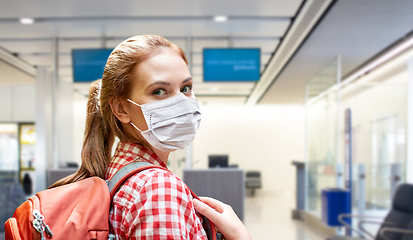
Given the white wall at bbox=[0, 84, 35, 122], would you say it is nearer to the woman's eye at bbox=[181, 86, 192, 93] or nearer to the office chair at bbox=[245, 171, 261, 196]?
the woman's eye at bbox=[181, 86, 192, 93]

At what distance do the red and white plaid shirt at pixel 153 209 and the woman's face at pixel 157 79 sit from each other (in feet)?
0.65

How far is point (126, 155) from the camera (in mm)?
775

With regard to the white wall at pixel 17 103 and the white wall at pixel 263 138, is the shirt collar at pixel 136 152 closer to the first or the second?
the white wall at pixel 17 103

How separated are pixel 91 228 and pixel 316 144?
5604mm

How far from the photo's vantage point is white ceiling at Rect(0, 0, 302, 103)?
389cm

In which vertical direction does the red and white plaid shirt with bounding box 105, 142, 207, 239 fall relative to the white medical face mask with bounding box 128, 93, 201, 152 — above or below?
below

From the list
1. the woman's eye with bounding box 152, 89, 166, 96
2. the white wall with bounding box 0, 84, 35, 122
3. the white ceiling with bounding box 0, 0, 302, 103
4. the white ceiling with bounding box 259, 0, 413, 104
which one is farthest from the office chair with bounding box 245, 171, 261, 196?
the woman's eye with bounding box 152, 89, 166, 96

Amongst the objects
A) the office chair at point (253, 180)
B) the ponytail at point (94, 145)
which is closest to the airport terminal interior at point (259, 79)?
the ponytail at point (94, 145)

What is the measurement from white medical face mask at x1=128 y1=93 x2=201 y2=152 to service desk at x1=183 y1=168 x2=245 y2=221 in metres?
3.49

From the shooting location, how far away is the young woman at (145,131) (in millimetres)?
586

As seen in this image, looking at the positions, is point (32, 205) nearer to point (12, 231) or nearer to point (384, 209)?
point (12, 231)

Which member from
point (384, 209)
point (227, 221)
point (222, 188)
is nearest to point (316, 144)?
point (384, 209)

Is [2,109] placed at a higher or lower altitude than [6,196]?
higher

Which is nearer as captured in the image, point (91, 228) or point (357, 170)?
point (91, 228)
